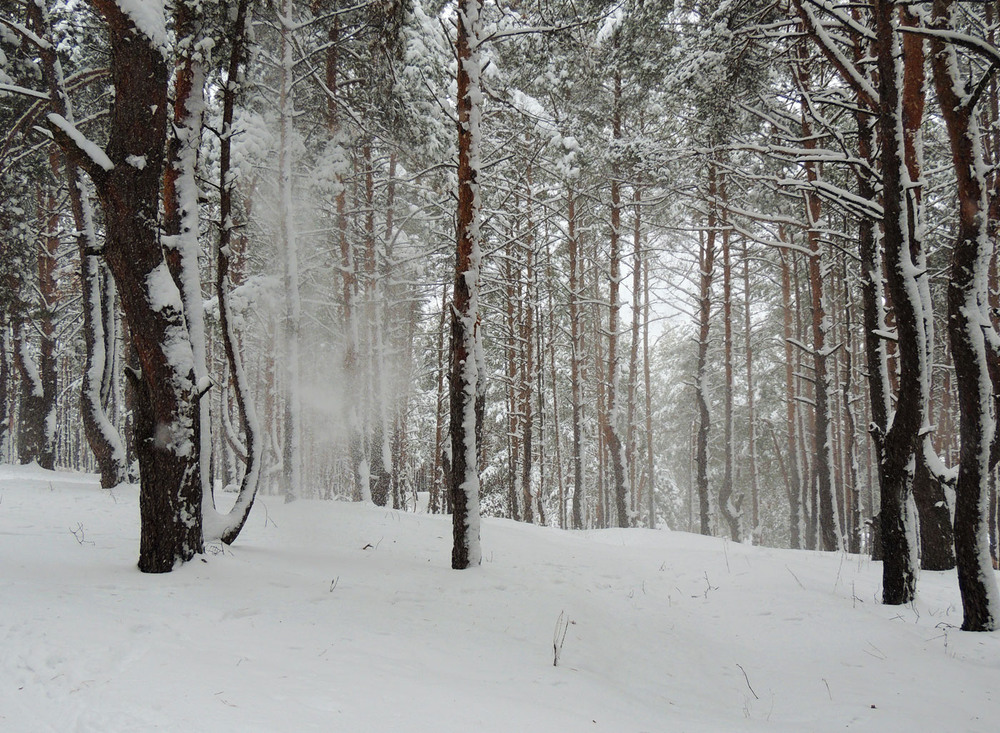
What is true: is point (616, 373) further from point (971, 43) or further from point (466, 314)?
point (971, 43)

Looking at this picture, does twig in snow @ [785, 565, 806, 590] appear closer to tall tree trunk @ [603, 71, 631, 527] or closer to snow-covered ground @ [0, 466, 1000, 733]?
snow-covered ground @ [0, 466, 1000, 733]

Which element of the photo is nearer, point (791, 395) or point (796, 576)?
point (796, 576)

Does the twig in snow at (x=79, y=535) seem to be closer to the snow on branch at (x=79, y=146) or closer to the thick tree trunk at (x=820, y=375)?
the snow on branch at (x=79, y=146)

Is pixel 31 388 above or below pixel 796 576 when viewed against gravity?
above

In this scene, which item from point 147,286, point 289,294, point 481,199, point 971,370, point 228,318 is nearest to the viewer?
point 147,286

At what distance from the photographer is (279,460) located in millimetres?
9047

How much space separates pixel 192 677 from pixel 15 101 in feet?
38.5

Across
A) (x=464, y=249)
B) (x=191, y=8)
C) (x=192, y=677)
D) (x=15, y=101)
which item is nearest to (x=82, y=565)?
(x=192, y=677)

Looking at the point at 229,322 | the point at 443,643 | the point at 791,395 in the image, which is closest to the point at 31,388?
the point at 229,322

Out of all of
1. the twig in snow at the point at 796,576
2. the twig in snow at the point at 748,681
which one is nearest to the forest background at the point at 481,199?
the twig in snow at the point at 796,576

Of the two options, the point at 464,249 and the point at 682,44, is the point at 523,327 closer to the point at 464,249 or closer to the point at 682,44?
the point at 682,44

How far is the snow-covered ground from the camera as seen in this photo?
9.11 ft

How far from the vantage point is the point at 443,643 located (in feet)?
13.8

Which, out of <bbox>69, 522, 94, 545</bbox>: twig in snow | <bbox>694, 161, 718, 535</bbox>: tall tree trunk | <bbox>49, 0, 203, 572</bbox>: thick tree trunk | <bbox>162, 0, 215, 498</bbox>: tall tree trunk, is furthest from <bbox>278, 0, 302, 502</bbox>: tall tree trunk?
<bbox>694, 161, 718, 535</bbox>: tall tree trunk
